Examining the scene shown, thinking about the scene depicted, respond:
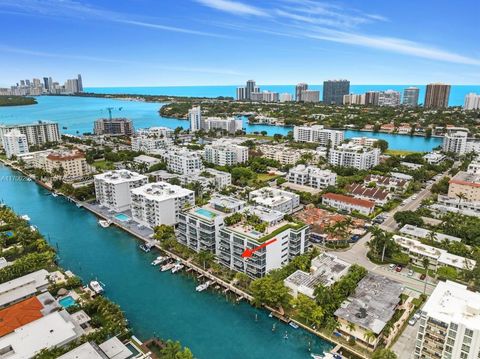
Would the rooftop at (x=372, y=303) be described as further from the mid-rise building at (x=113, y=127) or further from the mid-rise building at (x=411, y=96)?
the mid-rise building at (x=411, y=96)

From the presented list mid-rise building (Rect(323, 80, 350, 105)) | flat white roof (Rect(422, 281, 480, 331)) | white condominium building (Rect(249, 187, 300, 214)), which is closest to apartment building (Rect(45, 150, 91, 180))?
white condominium building (Rect(249, 187, 300, 214))

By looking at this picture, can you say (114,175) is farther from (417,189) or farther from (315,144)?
(315,144)

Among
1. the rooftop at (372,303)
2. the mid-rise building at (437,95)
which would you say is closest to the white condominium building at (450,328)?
the rooftop at (372,303)

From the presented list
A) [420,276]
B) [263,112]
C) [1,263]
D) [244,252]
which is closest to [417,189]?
[420,276]

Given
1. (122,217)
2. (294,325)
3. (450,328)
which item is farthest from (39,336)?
(450,328)

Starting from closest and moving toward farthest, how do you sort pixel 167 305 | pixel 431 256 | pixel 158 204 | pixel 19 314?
1. pixel 19 314
2. pixel 167 305
3. pixel 431 256
4. pixel 158 204

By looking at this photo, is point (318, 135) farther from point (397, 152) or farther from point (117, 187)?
point (117, 187)
